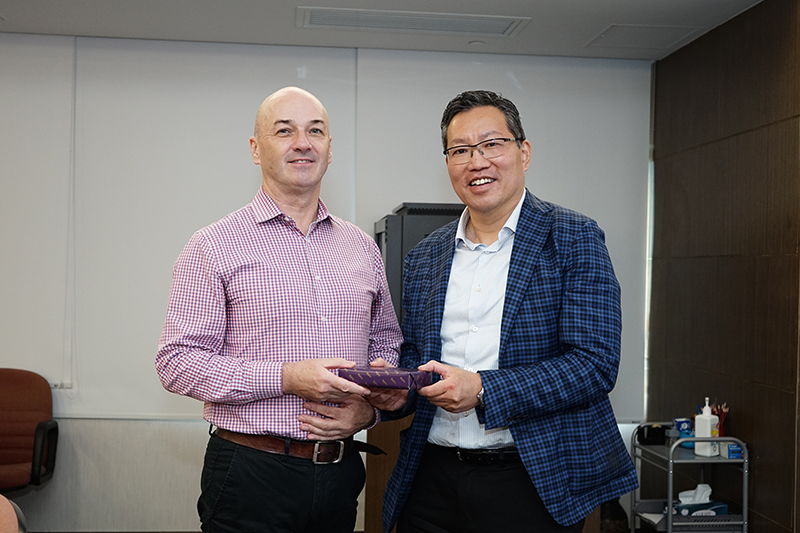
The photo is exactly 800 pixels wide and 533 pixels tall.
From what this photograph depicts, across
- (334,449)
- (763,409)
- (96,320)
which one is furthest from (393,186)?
(334,449)

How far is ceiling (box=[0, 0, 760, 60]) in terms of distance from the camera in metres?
3.54

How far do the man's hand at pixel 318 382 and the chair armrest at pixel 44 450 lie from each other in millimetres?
2643

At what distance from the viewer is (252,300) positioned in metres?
1.93

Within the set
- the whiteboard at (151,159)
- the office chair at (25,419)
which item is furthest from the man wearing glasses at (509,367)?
the office chair at (25,419)

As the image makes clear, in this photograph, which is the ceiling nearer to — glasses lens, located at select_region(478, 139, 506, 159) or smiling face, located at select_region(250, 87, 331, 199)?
smiling face, located at select_region(250, 87, 331, 199)

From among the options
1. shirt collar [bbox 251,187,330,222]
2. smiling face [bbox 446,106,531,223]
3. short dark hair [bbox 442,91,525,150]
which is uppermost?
short dark hair [bbox 442,91,525,150]

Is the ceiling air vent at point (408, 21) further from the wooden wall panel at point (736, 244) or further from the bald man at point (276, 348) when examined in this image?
the bald man at point (276, 348)

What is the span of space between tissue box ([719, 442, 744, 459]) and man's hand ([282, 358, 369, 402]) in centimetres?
235

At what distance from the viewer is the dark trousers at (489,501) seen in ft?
5.67

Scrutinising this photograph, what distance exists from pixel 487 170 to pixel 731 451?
2311 millimetres

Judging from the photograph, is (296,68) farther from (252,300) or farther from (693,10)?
(252,300)

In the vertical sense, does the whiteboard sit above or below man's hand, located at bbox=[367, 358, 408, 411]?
above

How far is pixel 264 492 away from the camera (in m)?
1.85

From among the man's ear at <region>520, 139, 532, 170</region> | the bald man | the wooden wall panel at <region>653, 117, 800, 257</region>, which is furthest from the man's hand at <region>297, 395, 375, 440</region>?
the wooden wall panel at <region>653, 117, 800, 257</region>
